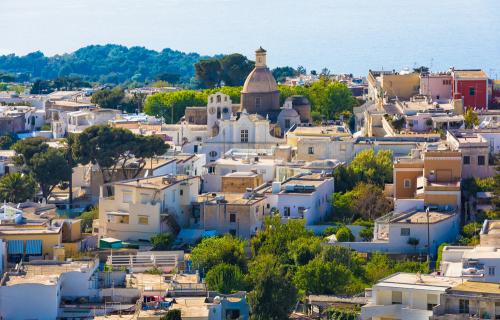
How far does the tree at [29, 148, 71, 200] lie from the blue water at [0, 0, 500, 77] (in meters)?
37.4

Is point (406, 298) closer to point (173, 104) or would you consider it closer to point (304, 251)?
point (304, 251)

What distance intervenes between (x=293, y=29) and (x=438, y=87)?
4264 inches

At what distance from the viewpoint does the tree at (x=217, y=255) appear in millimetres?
30156

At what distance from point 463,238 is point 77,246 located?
22.0 feet

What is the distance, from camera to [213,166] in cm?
4094

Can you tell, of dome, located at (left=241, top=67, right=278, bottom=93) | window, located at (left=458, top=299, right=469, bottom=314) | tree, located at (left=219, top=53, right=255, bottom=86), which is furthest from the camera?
tree, located at (left=219, top=53, right=255, bottom=86)

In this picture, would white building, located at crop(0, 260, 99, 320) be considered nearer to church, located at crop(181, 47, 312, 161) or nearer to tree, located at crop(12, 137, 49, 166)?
tree, located at crop(12, 137, 49, 166)

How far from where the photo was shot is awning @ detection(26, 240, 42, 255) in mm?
29703

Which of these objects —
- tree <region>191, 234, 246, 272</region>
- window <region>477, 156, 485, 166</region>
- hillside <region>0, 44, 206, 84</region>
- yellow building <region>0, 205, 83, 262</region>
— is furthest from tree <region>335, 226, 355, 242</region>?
hillside <region>0, 44, 206, 84</region>

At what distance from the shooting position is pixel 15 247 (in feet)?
97.2

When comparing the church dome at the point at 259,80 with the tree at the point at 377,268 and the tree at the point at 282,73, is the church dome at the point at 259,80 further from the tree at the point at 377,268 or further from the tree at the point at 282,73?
the tree at the point at 282,73

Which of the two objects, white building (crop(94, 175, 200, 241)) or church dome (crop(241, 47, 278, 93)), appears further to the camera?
church dome (crop(241, 47, 278, 93))

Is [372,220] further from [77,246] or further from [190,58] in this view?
[190,58]

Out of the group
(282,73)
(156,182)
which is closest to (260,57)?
(156,182)
